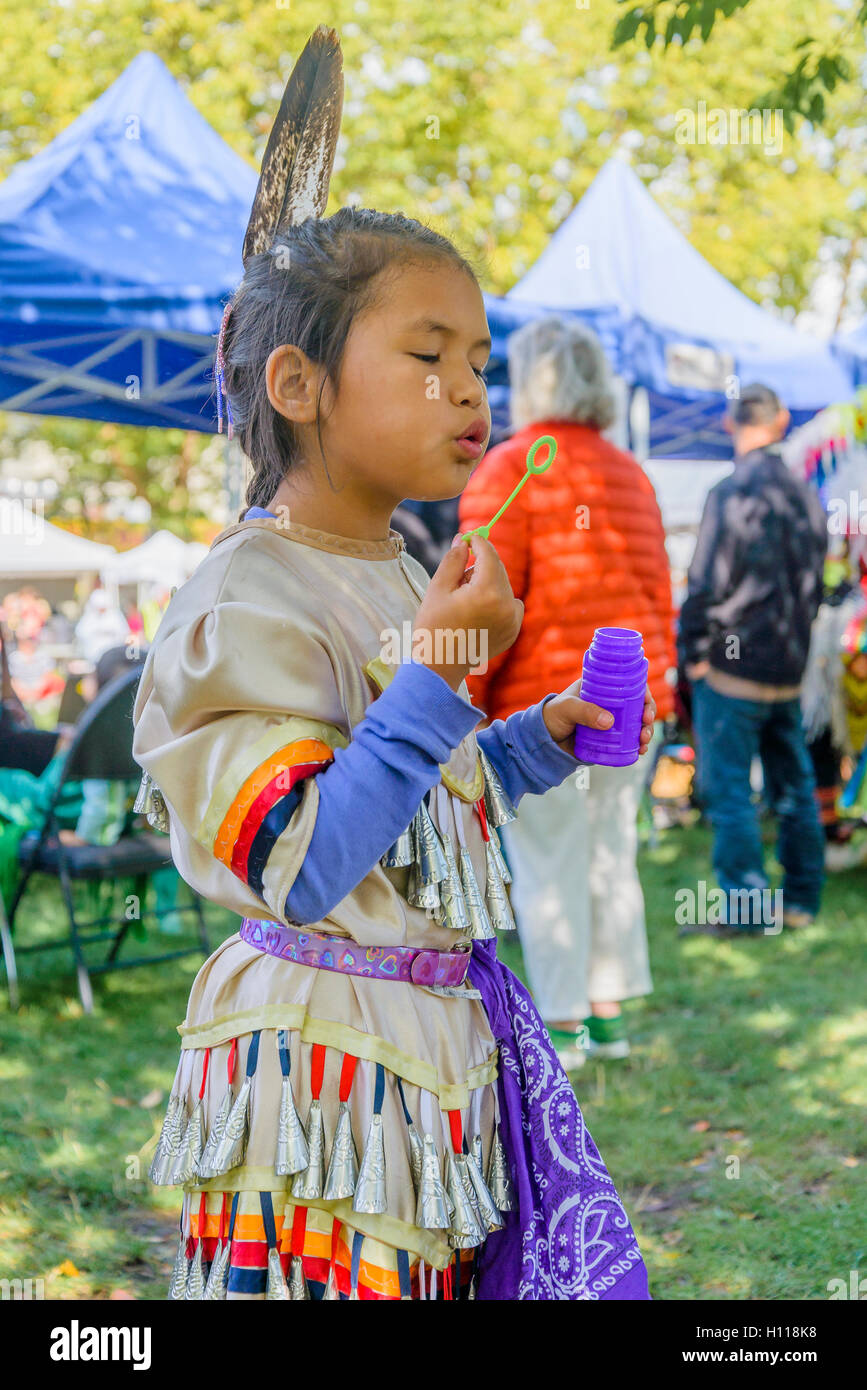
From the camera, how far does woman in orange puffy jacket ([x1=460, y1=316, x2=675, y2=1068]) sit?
3408mm

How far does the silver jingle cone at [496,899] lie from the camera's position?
1.34m

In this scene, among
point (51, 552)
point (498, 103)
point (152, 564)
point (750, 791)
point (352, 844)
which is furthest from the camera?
point (51, 552)

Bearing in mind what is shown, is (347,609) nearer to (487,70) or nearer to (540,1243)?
(540,1243)

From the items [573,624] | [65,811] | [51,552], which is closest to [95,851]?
[65,811]

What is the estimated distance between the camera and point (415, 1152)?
1.24 meters

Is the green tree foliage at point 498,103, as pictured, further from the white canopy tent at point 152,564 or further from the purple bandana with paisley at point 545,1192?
the purple bandana with paisley at point 545,1192

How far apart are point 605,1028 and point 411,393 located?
2.92 m

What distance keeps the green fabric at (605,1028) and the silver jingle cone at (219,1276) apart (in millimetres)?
2658

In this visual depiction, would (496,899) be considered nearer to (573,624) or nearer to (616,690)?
(616,690)

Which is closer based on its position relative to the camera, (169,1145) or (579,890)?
(169,1145)

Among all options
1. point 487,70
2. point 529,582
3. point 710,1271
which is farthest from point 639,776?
point 487,70

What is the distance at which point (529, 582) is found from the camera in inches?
136

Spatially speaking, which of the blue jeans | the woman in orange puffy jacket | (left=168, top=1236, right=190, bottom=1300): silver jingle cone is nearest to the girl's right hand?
(left=168, top=1236, right=190, bottom=1300): silver jingle cone

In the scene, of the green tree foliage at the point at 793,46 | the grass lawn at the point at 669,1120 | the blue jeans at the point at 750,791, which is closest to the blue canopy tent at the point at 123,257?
the green tree foliage at the point at 793,46
